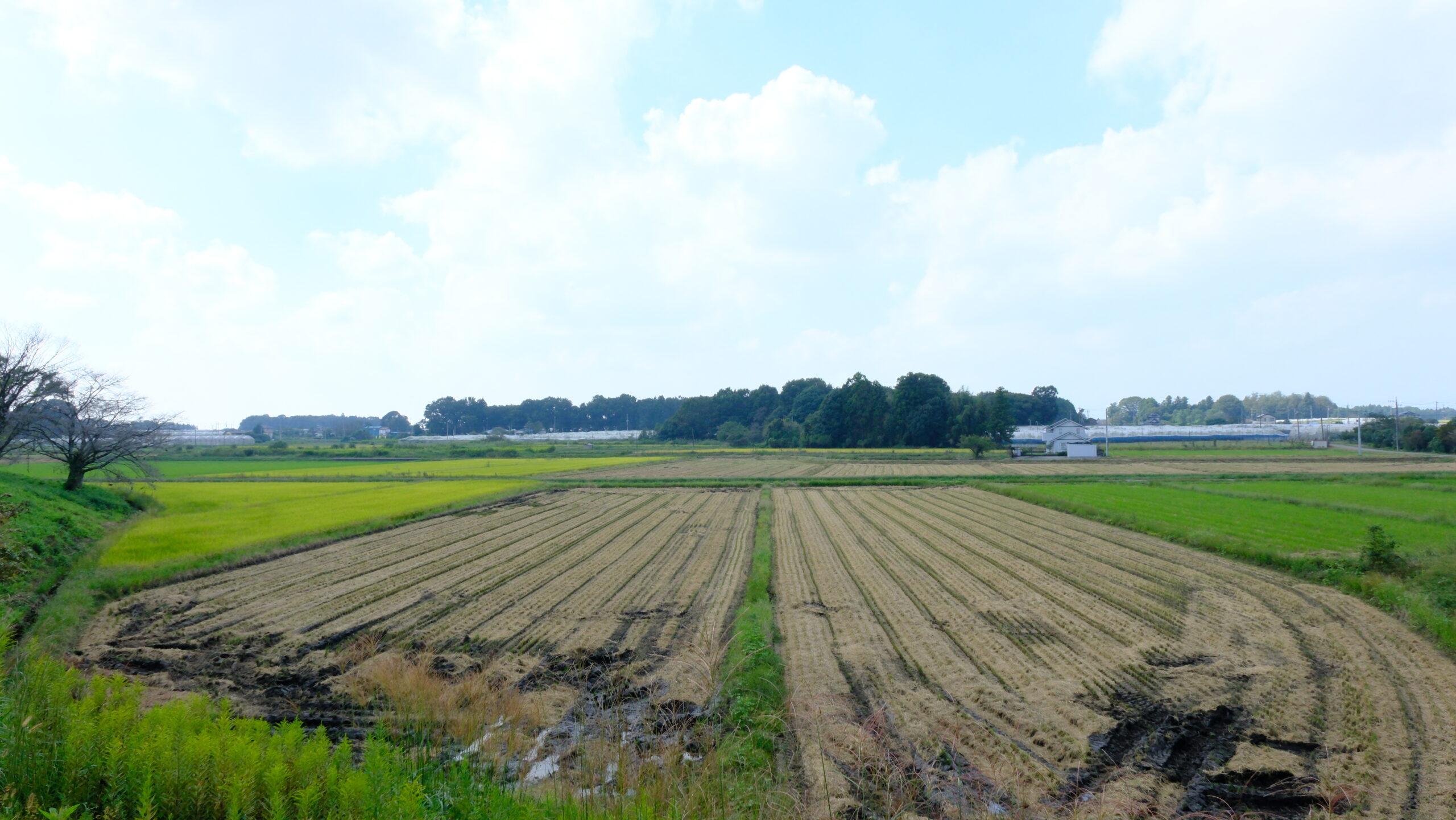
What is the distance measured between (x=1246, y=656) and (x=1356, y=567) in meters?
7.24

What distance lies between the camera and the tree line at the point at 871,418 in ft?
267

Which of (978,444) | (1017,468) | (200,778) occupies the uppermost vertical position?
(978,444)

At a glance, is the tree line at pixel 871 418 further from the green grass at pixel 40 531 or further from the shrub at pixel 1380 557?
the green grass at pixel 40 531

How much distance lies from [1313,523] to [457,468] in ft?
176

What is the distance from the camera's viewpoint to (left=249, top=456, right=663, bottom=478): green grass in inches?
1895

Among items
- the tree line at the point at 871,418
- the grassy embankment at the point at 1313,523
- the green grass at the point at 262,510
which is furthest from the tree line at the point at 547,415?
the grassy embankment at the point at 1313,523

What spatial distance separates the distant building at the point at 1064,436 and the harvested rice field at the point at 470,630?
6124 centimetres

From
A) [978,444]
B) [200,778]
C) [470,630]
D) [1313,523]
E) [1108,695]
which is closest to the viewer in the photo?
[200,778]

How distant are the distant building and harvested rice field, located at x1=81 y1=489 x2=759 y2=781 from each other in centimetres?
6124

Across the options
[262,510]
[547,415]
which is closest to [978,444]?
[262,510]

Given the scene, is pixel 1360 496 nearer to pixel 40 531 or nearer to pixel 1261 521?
pixel 1261 521

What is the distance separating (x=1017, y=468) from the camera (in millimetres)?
51781

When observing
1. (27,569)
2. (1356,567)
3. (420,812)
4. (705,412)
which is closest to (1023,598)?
(1356,567)

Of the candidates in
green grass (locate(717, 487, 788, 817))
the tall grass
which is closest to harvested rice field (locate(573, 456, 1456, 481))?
green grass (locate(717, 487, 788, 817))
